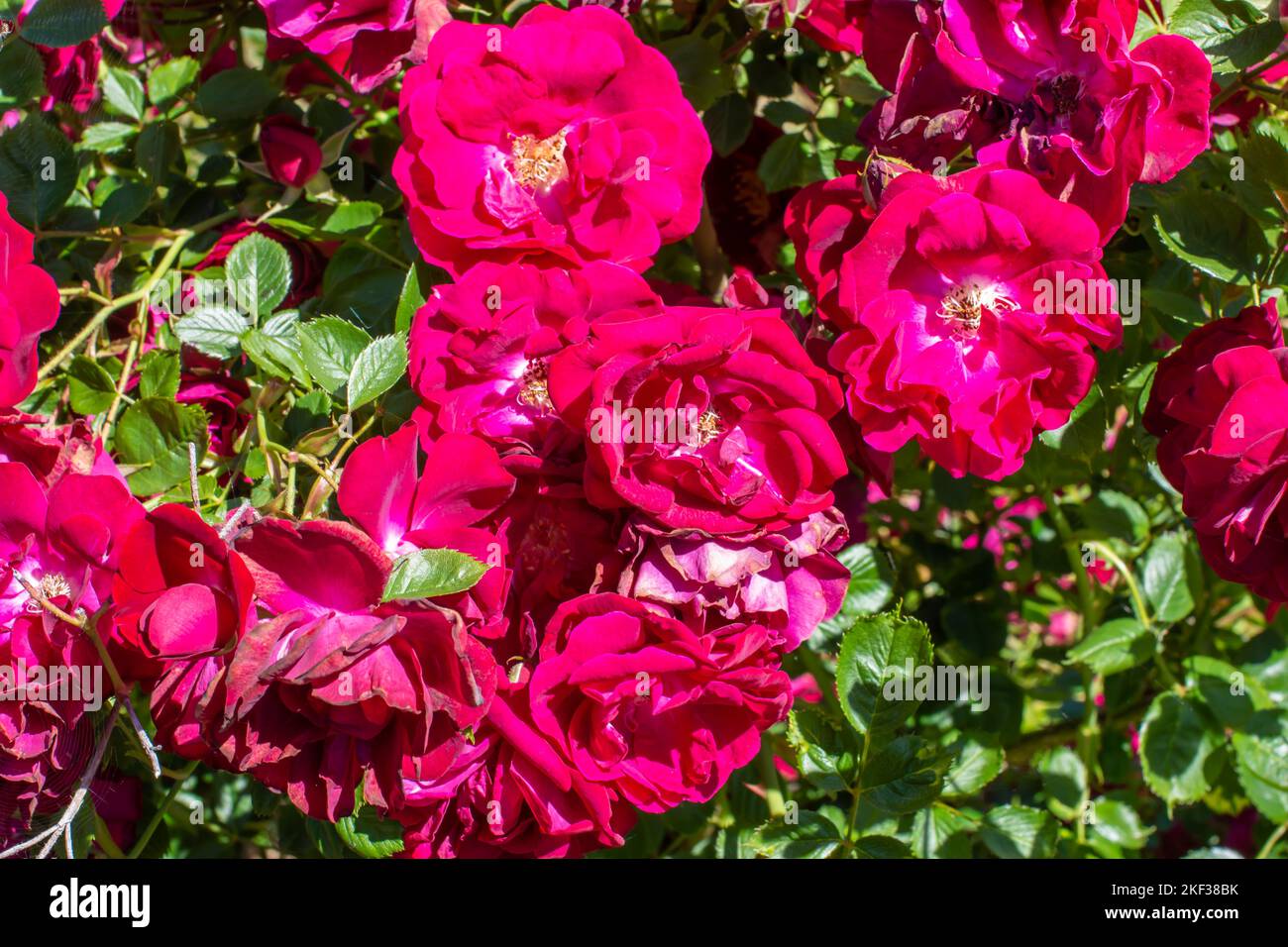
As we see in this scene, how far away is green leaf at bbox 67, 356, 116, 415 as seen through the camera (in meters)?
1.11

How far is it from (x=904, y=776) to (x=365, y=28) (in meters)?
0.81

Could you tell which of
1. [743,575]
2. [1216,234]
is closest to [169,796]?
[743,575]

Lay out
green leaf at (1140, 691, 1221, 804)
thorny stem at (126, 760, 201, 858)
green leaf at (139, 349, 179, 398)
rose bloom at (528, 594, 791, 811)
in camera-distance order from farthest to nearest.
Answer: green leaf at (1140, 691, 1221, 804) < green leaf at (139, 349, 179, 398) < thorny stem at (126, 760, 201, 858) < rose bloom at (528, 594, 791, 811)

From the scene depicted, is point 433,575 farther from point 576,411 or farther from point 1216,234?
point 1216,234

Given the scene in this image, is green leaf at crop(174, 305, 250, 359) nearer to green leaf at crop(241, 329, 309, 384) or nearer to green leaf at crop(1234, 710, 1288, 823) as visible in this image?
green leaf at crop(241, 329, 309, 384)

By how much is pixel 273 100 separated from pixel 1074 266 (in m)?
0.92

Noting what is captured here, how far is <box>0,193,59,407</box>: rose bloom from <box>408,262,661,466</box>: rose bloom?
29 centimetres

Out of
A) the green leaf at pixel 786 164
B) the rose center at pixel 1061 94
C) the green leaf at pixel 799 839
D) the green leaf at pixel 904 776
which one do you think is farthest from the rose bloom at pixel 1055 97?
the green leaf at pixel 799 839

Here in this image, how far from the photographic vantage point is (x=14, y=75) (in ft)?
3.96

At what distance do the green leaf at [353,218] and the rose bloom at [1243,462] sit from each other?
78 centimetres

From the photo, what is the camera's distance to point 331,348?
993 mm

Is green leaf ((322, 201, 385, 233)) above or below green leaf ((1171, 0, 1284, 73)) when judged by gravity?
below

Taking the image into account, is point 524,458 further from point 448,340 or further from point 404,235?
point 404,235

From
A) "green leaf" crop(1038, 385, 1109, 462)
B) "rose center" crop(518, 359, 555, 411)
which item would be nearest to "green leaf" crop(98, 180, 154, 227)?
"rose center" crop(518, 359, 555, 411)
